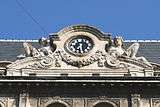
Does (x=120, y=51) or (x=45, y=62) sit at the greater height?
(x=120, y=51)

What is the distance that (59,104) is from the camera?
36156 mm

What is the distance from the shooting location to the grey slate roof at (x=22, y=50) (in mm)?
40719

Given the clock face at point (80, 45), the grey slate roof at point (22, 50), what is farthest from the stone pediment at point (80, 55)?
the grey slate roof at point (22, 50)

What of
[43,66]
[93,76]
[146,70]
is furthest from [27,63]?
[146,70]

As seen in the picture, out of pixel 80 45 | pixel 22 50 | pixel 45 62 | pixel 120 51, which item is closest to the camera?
pixel 45 62

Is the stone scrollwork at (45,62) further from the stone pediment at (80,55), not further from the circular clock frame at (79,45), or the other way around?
the circular clock frame at (79,45)

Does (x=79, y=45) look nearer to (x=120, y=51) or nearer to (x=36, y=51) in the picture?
(x=120, y=51)

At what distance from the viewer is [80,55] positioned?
37531mm

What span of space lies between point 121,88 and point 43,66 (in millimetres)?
4451

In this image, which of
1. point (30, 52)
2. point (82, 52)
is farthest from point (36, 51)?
point (82, 52)

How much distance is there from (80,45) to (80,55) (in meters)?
0.71

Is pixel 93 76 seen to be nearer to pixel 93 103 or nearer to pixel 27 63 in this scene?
pixel 93 103

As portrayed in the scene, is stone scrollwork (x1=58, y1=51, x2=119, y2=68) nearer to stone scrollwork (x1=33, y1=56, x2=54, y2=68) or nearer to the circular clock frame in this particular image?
the circular clock frame

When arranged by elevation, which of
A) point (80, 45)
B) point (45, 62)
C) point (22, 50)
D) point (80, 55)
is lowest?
point (45, 62)
